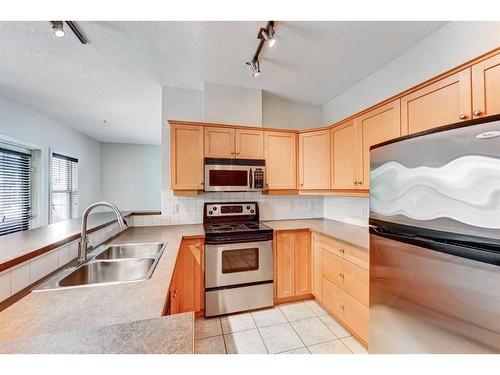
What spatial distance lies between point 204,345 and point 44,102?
376 centimetres

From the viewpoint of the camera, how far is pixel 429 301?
0.94m

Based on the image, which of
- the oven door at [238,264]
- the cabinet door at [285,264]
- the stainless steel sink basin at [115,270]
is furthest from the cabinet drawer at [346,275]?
the stainless steel sink basin at [115,270]

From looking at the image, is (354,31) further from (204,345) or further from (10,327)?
(204,345)

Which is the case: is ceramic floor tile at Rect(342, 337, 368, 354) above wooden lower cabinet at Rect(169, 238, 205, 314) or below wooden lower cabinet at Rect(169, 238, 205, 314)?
below

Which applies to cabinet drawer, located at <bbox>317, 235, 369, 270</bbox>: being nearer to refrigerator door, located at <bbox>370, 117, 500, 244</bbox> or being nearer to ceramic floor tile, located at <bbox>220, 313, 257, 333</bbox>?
refrigerator door, located at <bbox>370, 117, 500, 244</bbox>

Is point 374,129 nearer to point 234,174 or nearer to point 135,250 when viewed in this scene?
point 234,174

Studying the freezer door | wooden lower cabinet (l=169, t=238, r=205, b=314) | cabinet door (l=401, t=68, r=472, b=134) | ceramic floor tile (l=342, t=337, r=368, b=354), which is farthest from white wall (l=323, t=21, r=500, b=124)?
wooden lower cabinet (l=169, t=238, r=205, b=314)

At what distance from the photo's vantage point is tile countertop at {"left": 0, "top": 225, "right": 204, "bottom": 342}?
692mm

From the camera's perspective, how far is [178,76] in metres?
2.38

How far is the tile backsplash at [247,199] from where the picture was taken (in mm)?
2617

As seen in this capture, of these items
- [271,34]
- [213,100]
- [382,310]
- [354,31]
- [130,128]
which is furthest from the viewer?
[130,128]

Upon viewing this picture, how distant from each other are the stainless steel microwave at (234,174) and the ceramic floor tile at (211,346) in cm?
142

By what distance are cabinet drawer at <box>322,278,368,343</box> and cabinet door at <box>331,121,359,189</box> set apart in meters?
1.04
